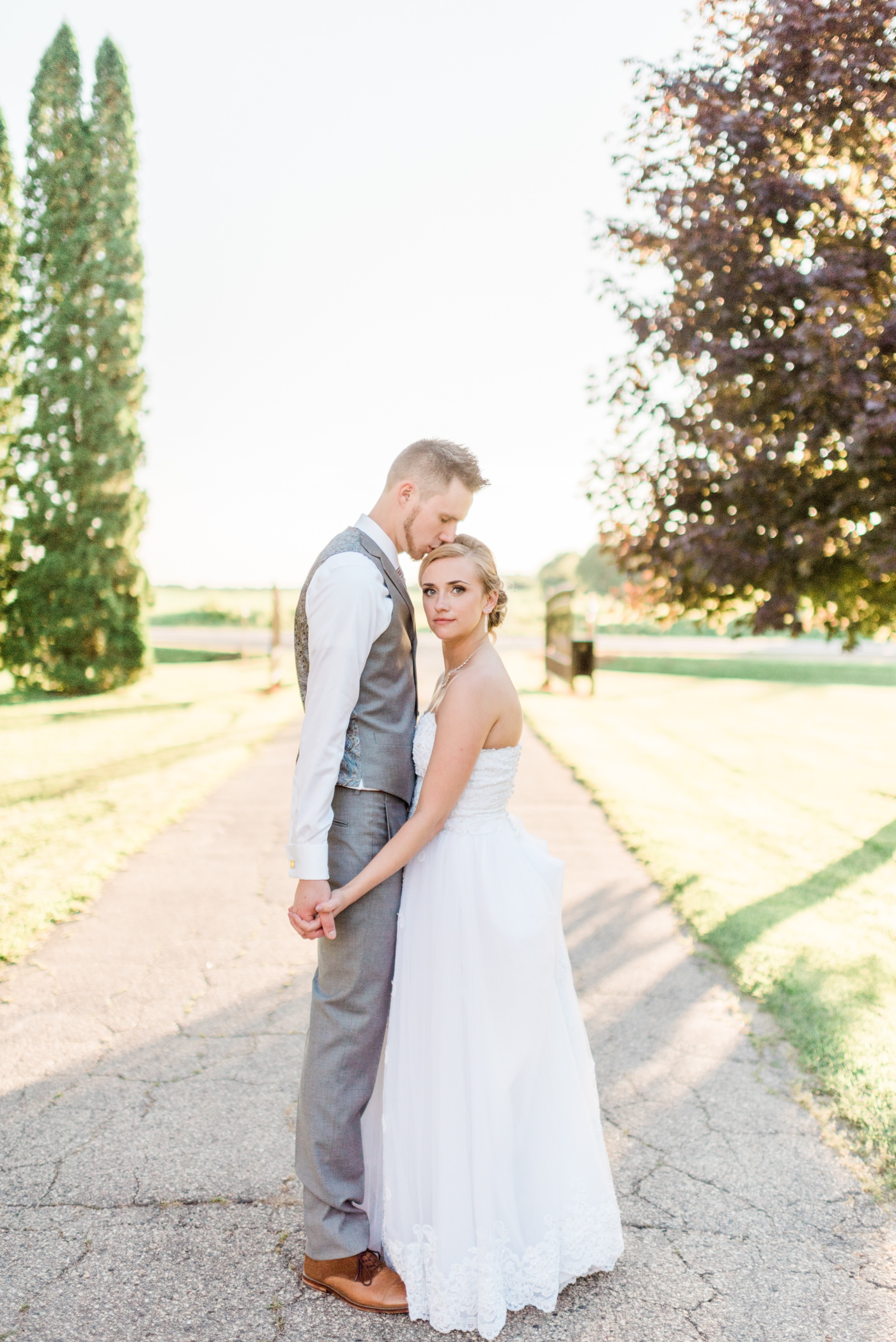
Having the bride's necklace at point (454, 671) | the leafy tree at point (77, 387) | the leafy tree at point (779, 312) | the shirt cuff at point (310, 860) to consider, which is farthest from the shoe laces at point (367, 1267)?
the leafy tree at point (77, 387)

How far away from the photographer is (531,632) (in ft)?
142

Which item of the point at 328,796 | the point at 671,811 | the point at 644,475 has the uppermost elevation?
the point at 644,475

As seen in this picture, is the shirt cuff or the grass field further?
the grass field

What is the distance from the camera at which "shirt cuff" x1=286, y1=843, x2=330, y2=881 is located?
2.36m

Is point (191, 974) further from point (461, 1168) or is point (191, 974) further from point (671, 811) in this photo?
point (671, 811)

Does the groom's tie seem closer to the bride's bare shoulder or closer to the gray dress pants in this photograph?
the bride's bare shoulder

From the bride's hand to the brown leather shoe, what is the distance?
90 centimetres

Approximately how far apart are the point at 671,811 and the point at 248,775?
14.7 ft

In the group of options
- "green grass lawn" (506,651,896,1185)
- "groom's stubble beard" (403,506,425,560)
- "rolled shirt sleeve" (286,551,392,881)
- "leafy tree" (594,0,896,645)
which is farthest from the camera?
"leafy tree" (594,0,896,645)

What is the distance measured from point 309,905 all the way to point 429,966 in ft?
1.27

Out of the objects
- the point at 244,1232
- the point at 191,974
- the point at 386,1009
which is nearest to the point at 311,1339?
the point at 244,1232

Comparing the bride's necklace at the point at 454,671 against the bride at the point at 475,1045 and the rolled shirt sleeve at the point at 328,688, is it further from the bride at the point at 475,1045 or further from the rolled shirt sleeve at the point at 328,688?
the rolled shirt sleeve at the point at 328,688

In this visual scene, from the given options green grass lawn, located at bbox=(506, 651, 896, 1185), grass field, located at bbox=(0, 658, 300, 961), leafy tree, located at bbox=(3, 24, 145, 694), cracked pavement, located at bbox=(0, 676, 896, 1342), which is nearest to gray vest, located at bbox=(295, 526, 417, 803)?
cracked pavement, located at bbox=(0, 676, 896, 1342)

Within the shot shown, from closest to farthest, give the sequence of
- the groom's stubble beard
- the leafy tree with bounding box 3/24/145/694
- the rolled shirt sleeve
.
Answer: the rolled shirt sleeve
the groom's stubble beard
the leafy tree with bounding box 3/24/145/694
